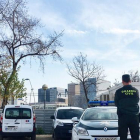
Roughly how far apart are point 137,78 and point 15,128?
3963cm

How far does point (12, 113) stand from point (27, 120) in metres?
0.75

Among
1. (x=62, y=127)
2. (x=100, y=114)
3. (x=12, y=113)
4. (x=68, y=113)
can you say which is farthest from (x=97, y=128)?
(x=68, y=113)

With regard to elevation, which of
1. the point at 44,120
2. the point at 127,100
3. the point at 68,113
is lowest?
the point at 44,120

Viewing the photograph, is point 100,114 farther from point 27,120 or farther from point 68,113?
point 68,113

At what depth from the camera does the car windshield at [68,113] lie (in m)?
14.3

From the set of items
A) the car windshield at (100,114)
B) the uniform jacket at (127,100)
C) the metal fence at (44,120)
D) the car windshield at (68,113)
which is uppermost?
the uniform jacket at (127,100)

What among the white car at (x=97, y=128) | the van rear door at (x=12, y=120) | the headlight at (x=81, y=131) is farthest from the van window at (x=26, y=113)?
the headlight at (x=81, y=131)

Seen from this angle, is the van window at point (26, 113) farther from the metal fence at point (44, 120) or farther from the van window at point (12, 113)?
the metal fence at point (44, 120)

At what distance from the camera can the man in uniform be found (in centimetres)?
599

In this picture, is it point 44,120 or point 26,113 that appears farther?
point 44,120

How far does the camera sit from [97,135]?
323 inches

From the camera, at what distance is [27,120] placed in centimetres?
1336

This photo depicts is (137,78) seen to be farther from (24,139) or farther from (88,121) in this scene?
(88,121)

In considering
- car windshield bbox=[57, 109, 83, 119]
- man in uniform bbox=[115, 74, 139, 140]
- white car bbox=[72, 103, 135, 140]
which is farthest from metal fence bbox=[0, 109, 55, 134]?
man in uniform bbox=[115, 74, 139, 140]
